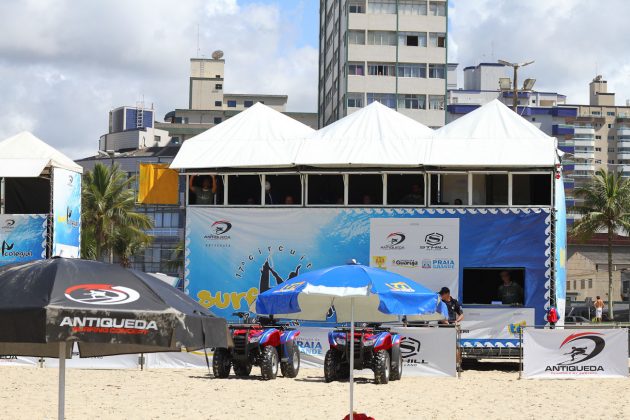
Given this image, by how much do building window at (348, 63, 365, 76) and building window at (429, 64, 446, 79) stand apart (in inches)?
212

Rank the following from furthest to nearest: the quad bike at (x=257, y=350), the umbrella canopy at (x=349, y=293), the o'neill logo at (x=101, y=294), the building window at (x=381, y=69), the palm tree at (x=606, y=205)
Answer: the building window at (x=381, y=69) → the palm tree at (x=606, y=205) → the quad bike at (x=257, y=350) → the umbrella canopy at (x=349, y=293) → the o'neill logo at (x=101, y=294)

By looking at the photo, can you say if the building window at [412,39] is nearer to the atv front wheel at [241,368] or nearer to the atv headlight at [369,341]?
the atv front wheel at [241,368]

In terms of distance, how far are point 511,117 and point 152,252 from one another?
68.8m

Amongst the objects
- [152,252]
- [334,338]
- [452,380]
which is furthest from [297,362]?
[152,252]

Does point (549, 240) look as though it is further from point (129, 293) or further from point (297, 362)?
point (129, 293)

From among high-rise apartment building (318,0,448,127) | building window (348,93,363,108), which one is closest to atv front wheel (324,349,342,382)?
high-rise apartment building (318,0,448,127)

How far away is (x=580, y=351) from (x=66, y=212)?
46.5 feet

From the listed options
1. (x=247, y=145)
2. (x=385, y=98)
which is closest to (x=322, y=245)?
(x=247, y=145)

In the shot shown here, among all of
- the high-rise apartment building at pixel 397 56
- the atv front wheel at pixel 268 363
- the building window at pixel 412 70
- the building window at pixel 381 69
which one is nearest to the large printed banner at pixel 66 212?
the atv front wheel at pixel 268 363

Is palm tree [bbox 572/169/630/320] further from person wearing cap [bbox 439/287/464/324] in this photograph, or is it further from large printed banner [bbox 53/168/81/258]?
person wearing cap [bbox 439/287/464/324]

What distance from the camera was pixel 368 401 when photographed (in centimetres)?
1838

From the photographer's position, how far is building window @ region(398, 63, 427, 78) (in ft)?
284

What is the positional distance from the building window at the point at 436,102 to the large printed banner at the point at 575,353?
6431cm

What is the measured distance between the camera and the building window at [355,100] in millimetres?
85000
